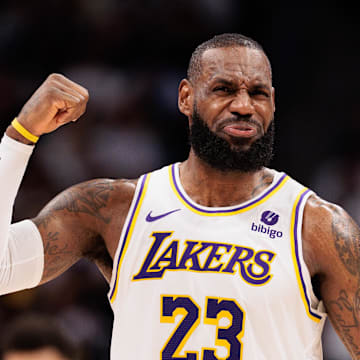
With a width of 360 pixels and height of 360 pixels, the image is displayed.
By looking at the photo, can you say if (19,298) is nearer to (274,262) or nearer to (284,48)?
(284,48)

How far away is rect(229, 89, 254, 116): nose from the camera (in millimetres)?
3283

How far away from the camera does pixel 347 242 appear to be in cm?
315

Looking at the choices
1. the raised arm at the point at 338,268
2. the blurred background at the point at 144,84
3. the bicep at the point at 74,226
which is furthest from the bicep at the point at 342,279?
the blurred background at the point at 144,84

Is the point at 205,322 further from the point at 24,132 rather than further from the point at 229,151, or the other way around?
the point at 24,132

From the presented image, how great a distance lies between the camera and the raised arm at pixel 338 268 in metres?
3.11

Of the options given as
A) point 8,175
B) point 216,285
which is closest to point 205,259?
point 216,285

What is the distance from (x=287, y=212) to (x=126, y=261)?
70 cm

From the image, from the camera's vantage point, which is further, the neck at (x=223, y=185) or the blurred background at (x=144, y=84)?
the blurred background at (x=144, y=84)

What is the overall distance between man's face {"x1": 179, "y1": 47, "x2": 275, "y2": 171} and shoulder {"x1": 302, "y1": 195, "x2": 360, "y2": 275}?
0.37 m

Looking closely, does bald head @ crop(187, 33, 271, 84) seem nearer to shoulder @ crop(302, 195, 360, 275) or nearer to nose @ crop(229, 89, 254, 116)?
nose @ crop(229, 89, 254, 116)

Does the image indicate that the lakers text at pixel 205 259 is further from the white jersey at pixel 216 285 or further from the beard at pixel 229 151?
the beard at pixel 229 151

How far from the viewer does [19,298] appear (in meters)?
6.47

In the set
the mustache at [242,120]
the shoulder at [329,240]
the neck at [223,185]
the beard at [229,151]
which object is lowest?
the shoulder at [329,240]

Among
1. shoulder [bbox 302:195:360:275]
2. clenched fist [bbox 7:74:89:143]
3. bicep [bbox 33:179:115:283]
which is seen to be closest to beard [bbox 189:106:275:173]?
shoulder [bbox 302:195:360:275]
